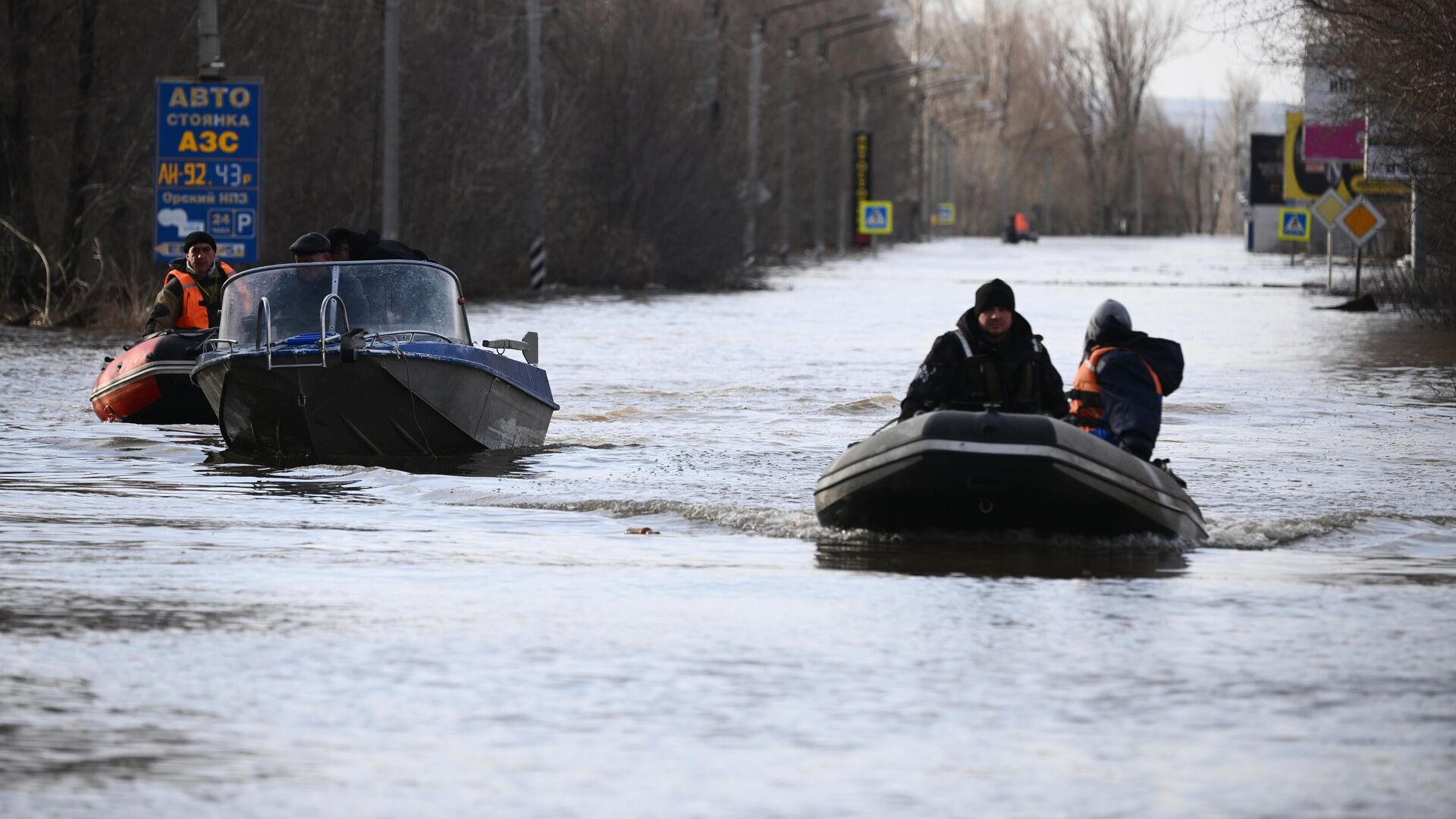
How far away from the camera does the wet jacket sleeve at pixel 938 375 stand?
13461 millimetres

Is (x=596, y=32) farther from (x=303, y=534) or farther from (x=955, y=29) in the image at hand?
(x=955, y=29)

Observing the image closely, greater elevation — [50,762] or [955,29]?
[955,29]

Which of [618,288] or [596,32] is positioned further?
[596,32]

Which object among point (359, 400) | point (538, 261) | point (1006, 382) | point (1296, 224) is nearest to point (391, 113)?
point (538, 261)

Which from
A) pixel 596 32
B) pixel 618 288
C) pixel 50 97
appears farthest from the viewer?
pixel 596 32

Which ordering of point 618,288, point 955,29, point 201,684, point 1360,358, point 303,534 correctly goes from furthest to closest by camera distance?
point 955,29
point 618,288
point 1360,358
point 303,534
point 201,684

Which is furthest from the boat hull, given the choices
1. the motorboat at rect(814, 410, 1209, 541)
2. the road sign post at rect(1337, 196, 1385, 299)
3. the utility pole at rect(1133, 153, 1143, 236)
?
the utility pole at rect(1133, 153, 1143, 236)

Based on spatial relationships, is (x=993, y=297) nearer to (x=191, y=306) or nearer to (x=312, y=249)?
(x=312, y=249)

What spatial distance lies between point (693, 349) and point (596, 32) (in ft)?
118

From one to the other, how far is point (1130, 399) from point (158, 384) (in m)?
9.96

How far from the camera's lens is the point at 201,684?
29.5 ft

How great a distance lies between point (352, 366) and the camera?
698 inches

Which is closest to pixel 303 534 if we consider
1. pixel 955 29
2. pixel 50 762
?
pixel 50 762

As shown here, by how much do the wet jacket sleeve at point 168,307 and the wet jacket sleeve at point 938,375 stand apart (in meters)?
9.58
